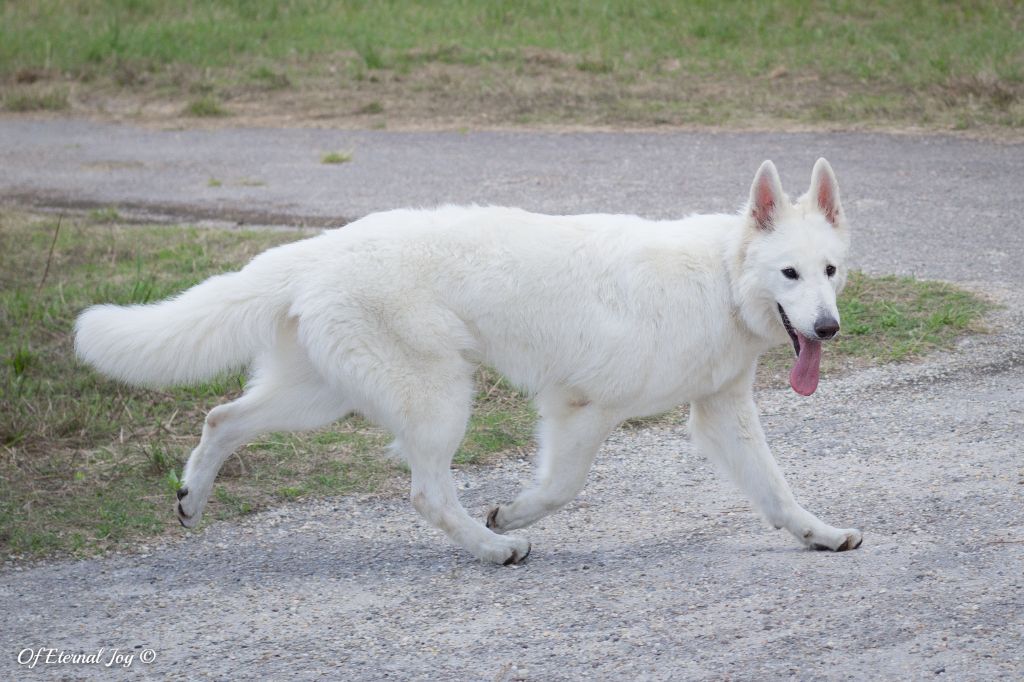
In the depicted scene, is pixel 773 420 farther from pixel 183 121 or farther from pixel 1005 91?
pixel 183 121

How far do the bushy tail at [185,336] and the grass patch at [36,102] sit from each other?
37.1 ft

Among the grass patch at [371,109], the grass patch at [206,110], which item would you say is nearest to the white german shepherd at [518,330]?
the grass patch at [371,109]

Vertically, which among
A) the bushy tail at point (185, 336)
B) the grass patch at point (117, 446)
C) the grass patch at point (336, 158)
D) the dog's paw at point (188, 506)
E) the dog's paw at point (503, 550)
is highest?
the bushy tail at point (185, 336)

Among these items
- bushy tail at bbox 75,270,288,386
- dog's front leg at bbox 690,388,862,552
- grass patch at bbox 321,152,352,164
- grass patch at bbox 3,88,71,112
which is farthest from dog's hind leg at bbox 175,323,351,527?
grass patch at bbox 3,88,71,112

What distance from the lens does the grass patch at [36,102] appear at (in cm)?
1490

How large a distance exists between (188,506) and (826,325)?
2.49m

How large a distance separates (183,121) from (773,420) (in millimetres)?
9865

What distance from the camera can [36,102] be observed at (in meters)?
14.9

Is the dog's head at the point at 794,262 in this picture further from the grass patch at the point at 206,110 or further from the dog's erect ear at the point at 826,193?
the grass patch at the point at 206,110

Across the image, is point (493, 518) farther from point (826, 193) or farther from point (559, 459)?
point (826, 193)

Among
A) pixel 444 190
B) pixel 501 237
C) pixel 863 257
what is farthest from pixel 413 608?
pixel 444 190

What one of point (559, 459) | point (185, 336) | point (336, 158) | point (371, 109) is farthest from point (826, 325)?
point (371, 109)

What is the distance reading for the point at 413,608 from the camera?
425 cm

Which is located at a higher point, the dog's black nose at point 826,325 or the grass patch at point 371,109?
the dog's black nose at point 826,325
